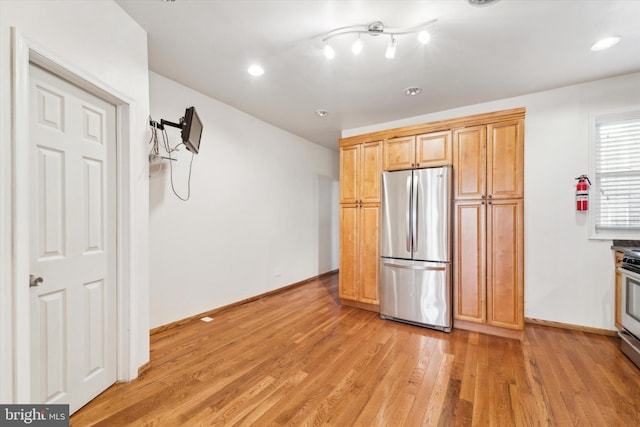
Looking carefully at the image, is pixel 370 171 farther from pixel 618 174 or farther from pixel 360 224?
pixel 618 174

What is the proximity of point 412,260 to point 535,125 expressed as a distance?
2.25 metres

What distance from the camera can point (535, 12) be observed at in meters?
1.88

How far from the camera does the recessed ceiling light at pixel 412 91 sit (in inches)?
119

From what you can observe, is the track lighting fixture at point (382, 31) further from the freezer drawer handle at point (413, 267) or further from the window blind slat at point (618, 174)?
the window blind slat at point (618, 174)

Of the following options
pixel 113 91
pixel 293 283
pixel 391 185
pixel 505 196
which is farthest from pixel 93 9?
pixel 293 283

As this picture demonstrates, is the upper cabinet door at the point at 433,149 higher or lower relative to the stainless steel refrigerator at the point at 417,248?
higher

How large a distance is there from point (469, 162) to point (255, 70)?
8.37 ft

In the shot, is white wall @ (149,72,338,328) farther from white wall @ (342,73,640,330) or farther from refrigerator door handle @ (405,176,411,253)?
white wall @ (342,73,640,330)

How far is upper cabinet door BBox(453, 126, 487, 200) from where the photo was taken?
2896 millimetres

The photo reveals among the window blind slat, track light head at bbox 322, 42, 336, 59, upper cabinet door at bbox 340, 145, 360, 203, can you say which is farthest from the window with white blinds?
track light head at bbox 322, 42, 336, 59

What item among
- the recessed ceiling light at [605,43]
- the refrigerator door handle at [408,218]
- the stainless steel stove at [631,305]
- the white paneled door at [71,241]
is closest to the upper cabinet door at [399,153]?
the refrigerator door handle at [408,218]

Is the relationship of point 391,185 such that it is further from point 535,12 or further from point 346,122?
A: point 535,12

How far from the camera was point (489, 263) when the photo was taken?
113 inches

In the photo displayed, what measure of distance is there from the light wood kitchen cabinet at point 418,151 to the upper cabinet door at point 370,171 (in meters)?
0.13
